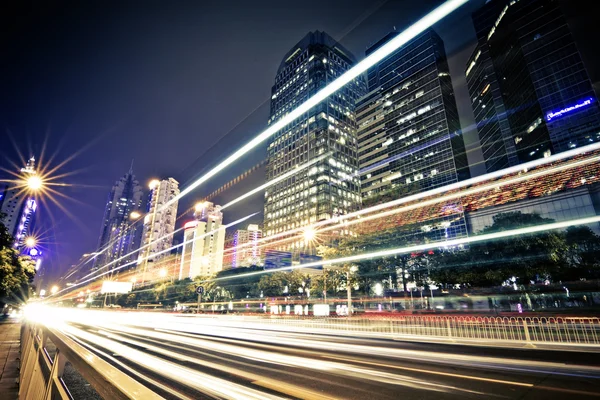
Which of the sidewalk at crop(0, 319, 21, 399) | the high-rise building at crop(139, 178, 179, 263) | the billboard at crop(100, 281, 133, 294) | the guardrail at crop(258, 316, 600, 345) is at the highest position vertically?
the high-rise building at crop(139, 178, 179, 263)

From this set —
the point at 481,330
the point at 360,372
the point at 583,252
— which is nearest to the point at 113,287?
the point at 481,330

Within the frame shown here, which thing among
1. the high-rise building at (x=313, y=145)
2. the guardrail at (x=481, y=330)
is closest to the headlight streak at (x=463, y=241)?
the guardrail at (x=481, y=330)

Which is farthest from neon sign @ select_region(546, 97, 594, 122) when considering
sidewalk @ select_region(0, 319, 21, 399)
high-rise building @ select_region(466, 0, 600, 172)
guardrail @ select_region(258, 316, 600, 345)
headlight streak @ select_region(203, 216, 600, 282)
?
sidewalk @ select_region(0, 319, 21, 399)

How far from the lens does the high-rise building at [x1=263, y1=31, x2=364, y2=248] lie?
389ft

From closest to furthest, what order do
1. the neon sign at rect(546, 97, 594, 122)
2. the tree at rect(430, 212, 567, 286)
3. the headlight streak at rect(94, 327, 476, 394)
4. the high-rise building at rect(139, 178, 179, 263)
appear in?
the headlight streak at rect(94, 327, 476, 394) → the tree at rect(430, 212, 567, 286) → the neon sign at rect(546, 97, 594, 122) → the high-rise building at rect(139, 178, 179, 263)

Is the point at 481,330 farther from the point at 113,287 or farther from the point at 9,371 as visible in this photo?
the point at 113,287

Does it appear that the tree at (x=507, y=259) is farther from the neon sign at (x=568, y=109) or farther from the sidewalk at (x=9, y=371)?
the neon sign at (x=568, y=109)

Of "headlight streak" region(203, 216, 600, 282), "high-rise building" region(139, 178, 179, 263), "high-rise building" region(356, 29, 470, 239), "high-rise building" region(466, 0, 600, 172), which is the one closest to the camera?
"headlight streak" region(203, 216, 600, 282)

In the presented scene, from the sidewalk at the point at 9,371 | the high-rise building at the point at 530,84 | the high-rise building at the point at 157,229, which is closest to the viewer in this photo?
the sidewalk at the point at 9,371

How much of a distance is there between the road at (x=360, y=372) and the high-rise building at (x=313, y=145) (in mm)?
101283

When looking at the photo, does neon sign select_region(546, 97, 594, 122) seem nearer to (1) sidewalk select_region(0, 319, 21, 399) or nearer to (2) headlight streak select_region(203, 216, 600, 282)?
(2) headlight streak select_region(203, 216, 600, 282)

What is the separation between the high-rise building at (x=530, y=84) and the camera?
73188 millimetres

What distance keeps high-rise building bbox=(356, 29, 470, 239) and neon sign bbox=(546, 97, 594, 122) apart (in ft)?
90.7

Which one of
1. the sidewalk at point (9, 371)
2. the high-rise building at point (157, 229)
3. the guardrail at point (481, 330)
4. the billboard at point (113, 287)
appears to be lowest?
the guardrail at point (481, 330)
